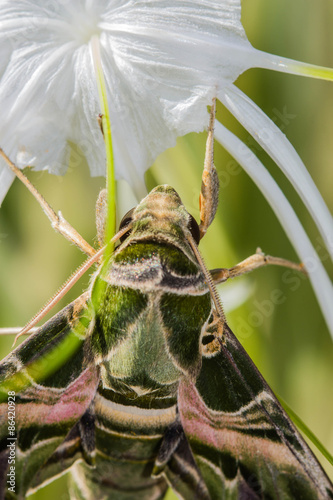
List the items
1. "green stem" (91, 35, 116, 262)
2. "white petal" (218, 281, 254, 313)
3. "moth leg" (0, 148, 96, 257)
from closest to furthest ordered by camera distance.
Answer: "green stem" (91, 35, 116, 262)
"moth leg" (0, 148, 96, 257)
"white petal" (218, 281, 254, 313)

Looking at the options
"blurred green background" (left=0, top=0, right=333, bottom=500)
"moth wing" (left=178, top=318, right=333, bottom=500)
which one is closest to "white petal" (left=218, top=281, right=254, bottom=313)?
"blurred green background" (left=0, top=0, right=333, bottom=500)

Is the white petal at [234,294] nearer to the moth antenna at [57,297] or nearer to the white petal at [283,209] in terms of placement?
the white petal at [283,209]

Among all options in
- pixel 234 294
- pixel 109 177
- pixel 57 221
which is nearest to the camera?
pixel 109 177

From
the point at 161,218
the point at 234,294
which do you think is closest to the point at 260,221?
the point at 234,294

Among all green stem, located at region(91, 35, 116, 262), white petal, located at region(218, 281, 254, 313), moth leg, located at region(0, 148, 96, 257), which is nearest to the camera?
green stem, located at region(91, 35, 116, 262)

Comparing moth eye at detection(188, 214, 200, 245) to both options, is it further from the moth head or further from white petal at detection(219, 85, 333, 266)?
white petal at detection(219, 85, 333, 266)

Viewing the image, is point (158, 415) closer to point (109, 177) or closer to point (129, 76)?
point (109, 177)

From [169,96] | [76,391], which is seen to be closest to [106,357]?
[76,391]

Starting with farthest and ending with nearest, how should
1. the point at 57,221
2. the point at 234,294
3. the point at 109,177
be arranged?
the point at 234,294 < the point at 57,221 < the point at 109,177
